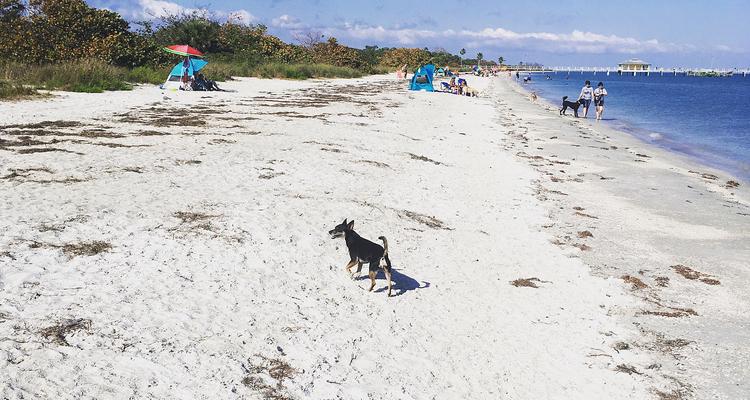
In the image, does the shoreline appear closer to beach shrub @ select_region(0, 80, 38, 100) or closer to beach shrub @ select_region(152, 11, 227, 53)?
beach shrub @ select_region(0, 80, 38, 100)

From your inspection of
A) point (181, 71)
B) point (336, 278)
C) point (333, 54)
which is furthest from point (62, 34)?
point (333, 54)

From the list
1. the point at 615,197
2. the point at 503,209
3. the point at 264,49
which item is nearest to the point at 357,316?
the point at 503,209

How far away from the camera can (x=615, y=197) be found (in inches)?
479

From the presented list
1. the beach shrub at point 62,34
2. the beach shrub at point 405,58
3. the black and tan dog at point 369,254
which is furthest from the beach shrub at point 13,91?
the beach shrub at point 405,58

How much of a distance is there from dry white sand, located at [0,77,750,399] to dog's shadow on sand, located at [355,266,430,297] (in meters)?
0.06


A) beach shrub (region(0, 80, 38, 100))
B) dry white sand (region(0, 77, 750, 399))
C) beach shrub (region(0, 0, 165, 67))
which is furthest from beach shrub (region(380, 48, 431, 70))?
dry white sand (region(0, 77, 750, 399))

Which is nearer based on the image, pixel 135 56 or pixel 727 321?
pixel 727 321

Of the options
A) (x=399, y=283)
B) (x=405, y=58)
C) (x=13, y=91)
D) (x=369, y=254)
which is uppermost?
(x=405, y=58)

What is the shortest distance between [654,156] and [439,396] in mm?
17683

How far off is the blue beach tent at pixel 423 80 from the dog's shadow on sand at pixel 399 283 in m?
35.4

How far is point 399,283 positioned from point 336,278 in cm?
76

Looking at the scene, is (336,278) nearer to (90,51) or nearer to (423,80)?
(90,51)

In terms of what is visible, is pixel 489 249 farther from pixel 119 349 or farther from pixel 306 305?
pixel 119 349

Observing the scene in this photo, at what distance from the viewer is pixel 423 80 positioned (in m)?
41.5
